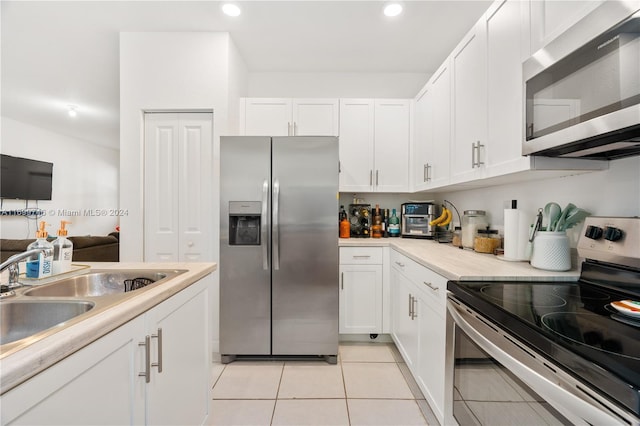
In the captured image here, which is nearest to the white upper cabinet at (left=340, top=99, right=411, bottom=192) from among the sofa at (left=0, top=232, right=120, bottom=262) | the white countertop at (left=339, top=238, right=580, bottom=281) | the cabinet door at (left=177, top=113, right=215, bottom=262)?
the white countertop at (left=339, top=238, right=580, bottom=281)

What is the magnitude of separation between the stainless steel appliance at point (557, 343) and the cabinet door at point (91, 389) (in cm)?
111

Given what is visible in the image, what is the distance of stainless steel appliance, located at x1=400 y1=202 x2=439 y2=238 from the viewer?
2701mm

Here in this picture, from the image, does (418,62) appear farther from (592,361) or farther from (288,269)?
(592,361)

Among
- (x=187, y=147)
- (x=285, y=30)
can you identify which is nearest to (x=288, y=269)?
(x=187, y=147)

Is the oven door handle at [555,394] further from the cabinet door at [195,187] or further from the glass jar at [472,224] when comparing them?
the cabinet door at [195,187]

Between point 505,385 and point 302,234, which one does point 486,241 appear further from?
point 302,234

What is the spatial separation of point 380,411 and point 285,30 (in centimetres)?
291

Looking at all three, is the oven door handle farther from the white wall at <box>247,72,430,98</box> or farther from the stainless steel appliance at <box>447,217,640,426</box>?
the white wall at <box>247,72,430,98</box>

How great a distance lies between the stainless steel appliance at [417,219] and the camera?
106 inches

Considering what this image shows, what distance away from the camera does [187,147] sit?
240cm

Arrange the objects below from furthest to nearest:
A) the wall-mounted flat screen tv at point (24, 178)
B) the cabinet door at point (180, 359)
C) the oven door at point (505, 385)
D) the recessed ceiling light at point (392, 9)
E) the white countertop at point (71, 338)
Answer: the wall-mounted flat screen tv at point (24, 178)
the recessed ceiling light at point (392, 9)
the cabinet door at point (180, 359)
the oven door at point (505, 385)
the white countertop at point (71, 338)

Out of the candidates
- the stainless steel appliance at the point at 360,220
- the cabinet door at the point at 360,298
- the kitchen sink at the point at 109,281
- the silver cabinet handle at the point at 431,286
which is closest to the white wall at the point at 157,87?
the kitchen sink at the point at 109,281

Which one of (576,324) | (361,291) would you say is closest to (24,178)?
(361,291)

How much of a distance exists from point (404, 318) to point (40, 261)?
205 cm
